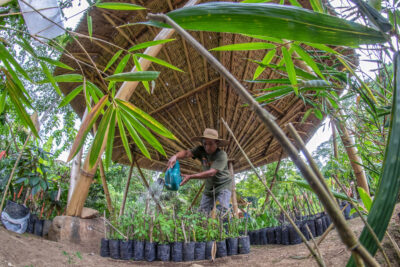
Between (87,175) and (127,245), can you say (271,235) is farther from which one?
(87,175)

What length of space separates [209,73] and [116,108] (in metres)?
3.36

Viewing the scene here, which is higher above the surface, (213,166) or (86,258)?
(213,166)

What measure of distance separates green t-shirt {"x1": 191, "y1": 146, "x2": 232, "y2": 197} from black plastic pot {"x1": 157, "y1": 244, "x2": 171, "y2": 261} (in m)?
1.23

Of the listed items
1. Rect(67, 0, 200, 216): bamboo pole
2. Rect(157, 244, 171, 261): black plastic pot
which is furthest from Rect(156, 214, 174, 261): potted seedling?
Rect(67, 0, 200, 216): bamboo pole

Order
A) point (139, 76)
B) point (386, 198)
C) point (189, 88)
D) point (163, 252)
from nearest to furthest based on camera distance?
point (386, 198), point (139, 76), point (163, 252), point (189, 88)

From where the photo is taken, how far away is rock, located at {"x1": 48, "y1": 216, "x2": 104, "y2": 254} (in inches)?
108

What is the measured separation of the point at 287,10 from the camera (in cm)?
30

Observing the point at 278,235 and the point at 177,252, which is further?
the point at 278,235

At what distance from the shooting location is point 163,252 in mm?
2520

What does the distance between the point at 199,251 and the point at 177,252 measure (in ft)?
0.70

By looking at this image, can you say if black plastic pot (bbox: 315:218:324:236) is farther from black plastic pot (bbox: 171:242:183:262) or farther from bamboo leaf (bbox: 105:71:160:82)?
bamboo leaf (bbox: 105:71:160:82)

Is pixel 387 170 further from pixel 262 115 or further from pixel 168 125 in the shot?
pixel 168 125

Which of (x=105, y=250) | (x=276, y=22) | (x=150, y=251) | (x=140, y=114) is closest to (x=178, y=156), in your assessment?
(x=150, y=251)

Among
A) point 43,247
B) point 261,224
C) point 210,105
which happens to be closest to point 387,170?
point 43,247
